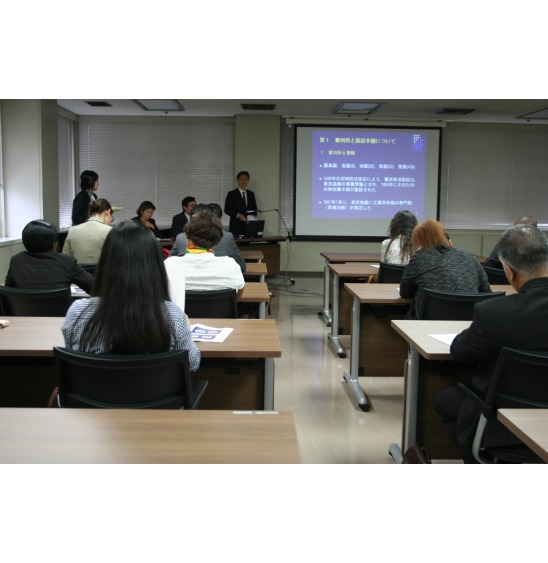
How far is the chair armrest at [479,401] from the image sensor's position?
6.83 feet

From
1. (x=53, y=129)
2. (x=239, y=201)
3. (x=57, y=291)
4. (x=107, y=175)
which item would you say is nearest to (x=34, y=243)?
(x=57, y=291)

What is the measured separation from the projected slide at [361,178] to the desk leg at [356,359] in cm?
567

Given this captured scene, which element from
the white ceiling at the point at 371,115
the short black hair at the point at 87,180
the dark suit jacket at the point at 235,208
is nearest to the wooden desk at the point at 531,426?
the short black hair at the point at 87,180

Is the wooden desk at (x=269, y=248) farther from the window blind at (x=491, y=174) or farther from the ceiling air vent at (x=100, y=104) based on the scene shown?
the window blind at (x=491, y=174)

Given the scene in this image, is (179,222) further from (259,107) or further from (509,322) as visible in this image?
(509,322)

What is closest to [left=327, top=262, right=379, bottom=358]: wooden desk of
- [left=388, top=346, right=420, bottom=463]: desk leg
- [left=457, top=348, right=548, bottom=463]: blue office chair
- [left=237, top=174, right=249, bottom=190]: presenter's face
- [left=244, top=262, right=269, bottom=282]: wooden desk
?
[left=244, top=262, right=269, bottom=282]: wooden desk

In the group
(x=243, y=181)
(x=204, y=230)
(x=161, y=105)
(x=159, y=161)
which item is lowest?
(x=204, y=230)

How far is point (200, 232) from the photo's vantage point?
343 centimetres

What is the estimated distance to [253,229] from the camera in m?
8.52

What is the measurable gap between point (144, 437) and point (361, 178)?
837cm

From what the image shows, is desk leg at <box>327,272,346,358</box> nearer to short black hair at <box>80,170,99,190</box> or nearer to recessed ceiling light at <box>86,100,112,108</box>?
short black hair at <box>80,170,99,190</box>

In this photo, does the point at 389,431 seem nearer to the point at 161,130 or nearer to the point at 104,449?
the point at 104,449

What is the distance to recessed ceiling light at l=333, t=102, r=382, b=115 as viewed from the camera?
26.6 feet

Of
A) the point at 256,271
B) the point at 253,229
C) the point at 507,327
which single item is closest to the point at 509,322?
the point at 507,327
